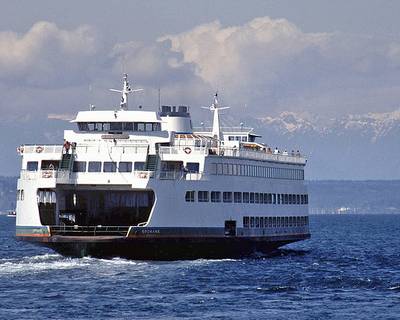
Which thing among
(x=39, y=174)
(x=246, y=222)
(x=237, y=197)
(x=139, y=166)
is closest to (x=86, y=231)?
(x=39, y=174)

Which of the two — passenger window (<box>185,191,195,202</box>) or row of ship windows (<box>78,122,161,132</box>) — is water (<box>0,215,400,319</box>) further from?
row of ship windows (<box>78,122,161,132</box>)

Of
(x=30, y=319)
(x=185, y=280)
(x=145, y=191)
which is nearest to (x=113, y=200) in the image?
(x=145, y=191)

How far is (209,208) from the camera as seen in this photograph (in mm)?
74500

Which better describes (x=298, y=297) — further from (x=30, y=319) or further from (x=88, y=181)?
(x=88, y=181)

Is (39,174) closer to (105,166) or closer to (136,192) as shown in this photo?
(105,166)

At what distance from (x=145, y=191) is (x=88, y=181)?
3290mm

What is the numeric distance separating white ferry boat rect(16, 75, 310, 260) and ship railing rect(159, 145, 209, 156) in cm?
5

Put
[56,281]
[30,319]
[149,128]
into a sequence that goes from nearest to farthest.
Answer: [30,319] → [56,281] → [149,128]

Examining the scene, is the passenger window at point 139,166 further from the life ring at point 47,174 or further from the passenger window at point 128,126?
the life ring at point 47,174

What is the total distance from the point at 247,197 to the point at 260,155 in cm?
388

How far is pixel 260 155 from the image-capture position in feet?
271

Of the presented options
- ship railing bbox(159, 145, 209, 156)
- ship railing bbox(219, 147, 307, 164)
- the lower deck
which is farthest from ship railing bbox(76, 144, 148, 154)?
ship railing bbox(219, 147, 307, 164)

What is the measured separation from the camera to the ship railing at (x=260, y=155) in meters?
77.4

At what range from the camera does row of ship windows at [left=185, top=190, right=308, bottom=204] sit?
73.7 metres
